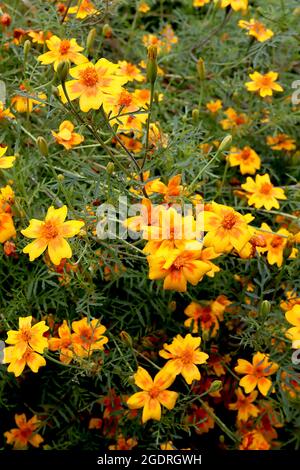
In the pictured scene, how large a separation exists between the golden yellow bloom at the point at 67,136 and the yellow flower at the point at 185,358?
0.48m

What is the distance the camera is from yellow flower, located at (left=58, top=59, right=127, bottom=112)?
108 centimetres

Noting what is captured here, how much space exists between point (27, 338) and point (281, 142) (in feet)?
3.08

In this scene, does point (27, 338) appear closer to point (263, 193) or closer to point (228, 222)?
point (228, 222)

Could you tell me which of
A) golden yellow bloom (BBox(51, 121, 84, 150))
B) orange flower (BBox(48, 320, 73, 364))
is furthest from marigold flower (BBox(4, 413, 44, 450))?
golden yellow bloom (BBox(51, 121, 84, 150))

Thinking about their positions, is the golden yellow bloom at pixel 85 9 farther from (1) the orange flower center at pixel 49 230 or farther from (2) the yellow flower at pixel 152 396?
(2) the yellow flower at pixel 152 396

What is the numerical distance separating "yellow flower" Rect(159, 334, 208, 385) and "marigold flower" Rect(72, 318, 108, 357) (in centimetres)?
13

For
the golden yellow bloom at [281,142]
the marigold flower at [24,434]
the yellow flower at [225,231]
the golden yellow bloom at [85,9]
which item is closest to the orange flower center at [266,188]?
the golden yellow bloom at [281,142]

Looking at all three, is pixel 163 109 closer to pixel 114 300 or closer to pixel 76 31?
pixel 76 31

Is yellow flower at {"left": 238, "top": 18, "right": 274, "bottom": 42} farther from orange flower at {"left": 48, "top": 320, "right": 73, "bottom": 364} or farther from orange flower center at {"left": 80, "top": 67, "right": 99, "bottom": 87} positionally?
orange flower at {"left": 48, "top": 320, "right": 73, "bottom": 364}

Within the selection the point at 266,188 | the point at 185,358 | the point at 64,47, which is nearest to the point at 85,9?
the point at 64,47

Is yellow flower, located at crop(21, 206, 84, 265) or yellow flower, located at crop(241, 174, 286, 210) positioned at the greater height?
yellow flower, located at crop(21, 206, 84, 265)

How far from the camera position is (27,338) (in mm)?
1214
